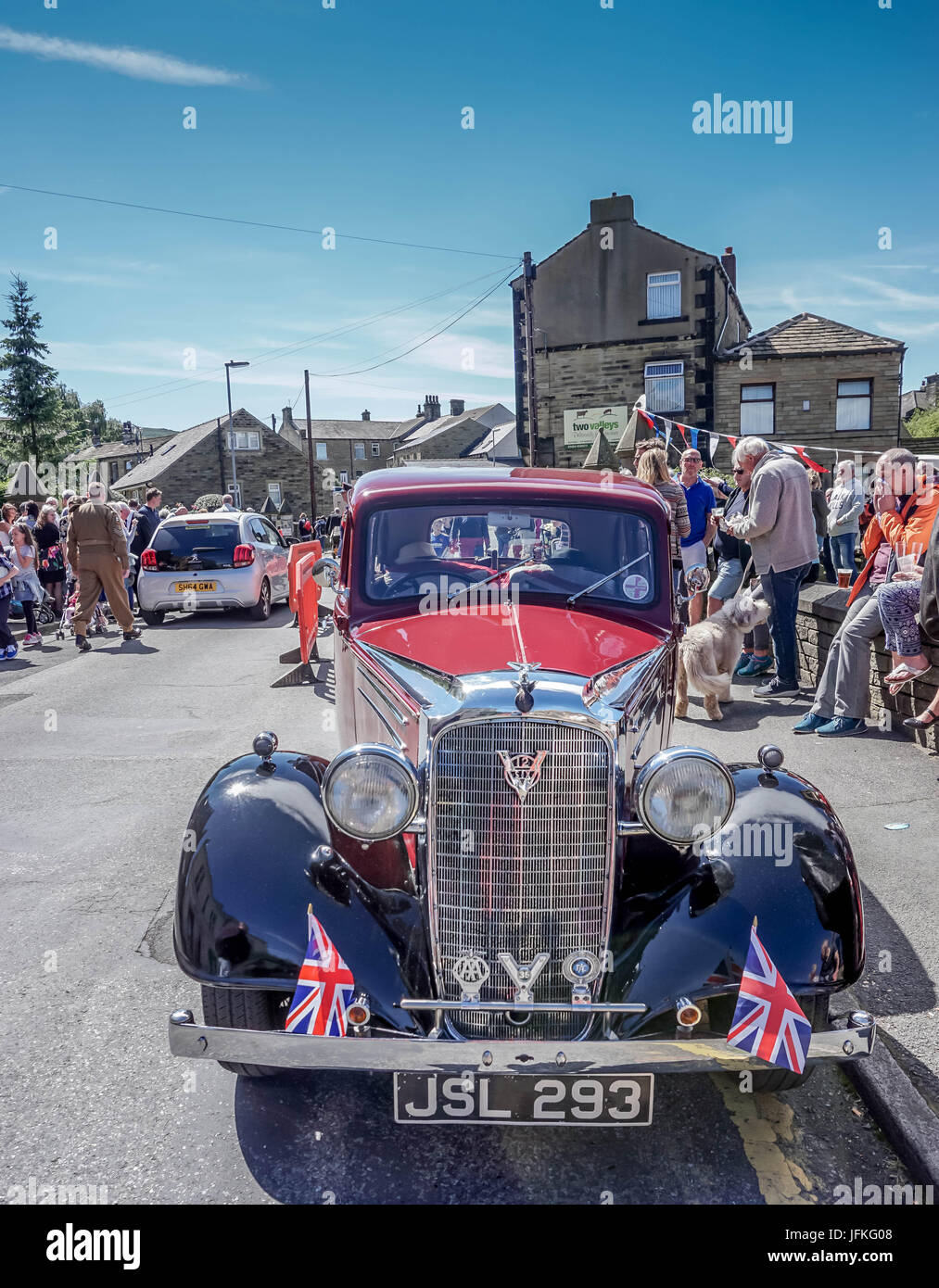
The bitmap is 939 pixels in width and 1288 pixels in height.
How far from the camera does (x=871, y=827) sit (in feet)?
16.5

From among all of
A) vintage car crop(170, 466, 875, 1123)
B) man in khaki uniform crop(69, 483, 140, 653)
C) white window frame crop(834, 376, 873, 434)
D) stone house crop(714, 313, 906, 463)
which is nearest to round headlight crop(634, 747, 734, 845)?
vintage car crop(170, 466, 875, 1123)

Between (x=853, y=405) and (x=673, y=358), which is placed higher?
(x=673, y=358)

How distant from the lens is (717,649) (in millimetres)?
7191

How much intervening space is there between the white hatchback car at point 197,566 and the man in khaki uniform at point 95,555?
1.66 m

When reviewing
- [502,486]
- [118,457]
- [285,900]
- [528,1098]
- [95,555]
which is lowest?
[528,1098]

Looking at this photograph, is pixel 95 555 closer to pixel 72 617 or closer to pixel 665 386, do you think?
pixel 72 617

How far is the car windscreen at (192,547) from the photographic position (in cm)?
1337

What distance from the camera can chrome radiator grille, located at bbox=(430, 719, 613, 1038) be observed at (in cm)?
265

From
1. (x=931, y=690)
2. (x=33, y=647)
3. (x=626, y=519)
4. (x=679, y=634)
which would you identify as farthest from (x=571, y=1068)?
(x=33, y=647)

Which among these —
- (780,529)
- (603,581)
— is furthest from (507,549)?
(780,529)

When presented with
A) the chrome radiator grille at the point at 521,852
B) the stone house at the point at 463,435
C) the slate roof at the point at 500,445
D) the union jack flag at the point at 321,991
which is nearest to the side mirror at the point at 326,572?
the chrome radiator grille at the point at 521,852

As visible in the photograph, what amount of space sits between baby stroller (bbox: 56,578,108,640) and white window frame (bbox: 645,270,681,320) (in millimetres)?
21445

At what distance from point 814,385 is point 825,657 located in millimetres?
21990
